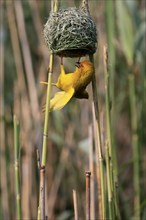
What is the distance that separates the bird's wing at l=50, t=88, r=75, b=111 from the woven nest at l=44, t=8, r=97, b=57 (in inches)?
2.7

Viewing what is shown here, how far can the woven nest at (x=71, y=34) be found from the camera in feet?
2.53

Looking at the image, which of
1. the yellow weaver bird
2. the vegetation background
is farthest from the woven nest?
the vegetation background

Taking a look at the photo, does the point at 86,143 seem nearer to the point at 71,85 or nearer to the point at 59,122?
the point at 59,122

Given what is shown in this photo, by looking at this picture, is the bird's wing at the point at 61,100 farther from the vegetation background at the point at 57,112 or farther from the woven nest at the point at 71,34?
the vegetation background at the point at 57,112

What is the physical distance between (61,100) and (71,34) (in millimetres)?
109

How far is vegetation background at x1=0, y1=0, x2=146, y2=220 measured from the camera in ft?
5.39

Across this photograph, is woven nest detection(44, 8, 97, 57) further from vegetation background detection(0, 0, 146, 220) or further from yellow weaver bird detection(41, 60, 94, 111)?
vegetation background detection(0, 0, 146, 220)

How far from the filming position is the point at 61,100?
0.75 meters

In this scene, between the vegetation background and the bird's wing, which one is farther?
the vegetation background

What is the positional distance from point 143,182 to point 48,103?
121 cm

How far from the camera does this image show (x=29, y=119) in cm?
192

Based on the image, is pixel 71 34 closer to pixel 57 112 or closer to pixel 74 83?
pixel 74 83

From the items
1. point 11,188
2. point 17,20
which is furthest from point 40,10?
point 11,188

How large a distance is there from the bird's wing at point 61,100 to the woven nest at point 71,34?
7 cm
